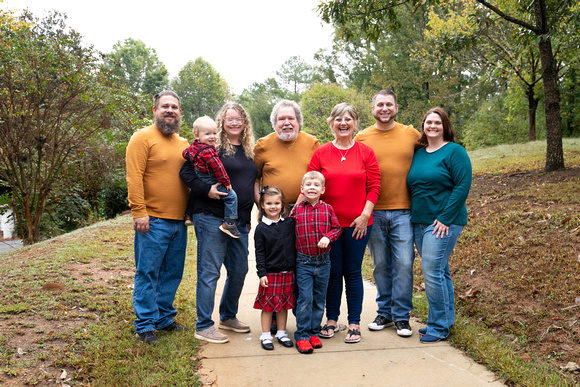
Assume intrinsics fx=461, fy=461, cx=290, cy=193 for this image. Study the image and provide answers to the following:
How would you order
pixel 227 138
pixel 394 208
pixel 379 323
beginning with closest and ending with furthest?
Answer: pixel 227 138 → pixel 394 208 → pixel 379 323

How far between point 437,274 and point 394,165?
3.58ft

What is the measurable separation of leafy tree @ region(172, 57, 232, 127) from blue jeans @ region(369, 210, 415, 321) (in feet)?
213

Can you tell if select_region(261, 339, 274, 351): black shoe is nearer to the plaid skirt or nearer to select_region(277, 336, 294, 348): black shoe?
select_region(277, 336, 294, 348): black shoe

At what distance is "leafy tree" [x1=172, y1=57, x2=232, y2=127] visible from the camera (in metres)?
67.7

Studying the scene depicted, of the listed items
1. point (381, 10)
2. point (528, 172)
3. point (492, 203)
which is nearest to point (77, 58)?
point (381, 10)

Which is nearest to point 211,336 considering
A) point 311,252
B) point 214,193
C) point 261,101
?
point 311,252

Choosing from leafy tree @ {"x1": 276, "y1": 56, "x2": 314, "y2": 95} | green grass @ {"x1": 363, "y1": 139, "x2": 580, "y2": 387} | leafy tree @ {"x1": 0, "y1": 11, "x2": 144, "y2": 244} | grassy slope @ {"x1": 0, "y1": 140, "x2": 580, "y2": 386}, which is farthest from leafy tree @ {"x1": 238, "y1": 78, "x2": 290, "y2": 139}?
grassy slope @ {"x1": 0, "y1": 140, "x2": 580, "y2": 386}

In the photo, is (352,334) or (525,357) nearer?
(525,357)

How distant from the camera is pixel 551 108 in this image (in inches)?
391

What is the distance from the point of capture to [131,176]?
4074 millimetres

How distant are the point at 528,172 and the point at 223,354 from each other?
9.42 m

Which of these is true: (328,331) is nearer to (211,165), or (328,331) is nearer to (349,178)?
(349,178)

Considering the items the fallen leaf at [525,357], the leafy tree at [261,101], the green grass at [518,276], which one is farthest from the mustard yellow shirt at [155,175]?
the leafy tree at [261,101]

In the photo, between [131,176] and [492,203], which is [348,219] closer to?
[131,176]
